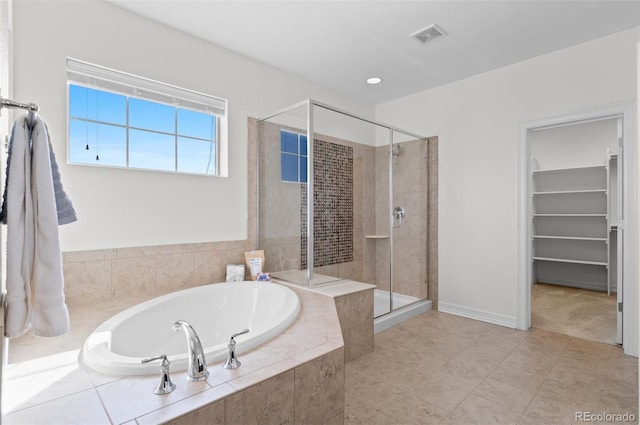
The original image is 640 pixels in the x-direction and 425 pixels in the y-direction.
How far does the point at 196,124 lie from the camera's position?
281 centimetres

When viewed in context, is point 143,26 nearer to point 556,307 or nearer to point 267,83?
point 267,83

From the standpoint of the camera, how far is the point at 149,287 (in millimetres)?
2416

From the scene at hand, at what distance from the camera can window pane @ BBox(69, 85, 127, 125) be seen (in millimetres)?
2174

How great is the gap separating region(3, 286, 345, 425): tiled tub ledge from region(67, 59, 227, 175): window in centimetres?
147

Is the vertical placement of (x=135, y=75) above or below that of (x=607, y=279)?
above

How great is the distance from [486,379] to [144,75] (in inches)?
126

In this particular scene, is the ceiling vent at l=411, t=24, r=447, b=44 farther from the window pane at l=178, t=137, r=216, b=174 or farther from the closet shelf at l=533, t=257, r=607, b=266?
the closet shelf at l=533, t=257, r=607, b=266

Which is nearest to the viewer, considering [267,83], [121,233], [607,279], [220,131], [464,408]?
[464,408]

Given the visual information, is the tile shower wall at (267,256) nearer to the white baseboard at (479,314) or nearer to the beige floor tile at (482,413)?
the white baseboard at (479,314)

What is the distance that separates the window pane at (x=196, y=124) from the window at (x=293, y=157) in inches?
24.6

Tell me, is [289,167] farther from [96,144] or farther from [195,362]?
[195,362]

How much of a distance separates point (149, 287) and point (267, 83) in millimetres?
2068

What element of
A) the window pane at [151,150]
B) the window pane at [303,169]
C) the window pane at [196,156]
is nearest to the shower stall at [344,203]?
the window pane at [303,169]

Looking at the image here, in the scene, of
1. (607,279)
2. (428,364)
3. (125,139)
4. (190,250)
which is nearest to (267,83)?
(125,139)
